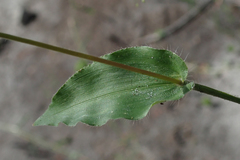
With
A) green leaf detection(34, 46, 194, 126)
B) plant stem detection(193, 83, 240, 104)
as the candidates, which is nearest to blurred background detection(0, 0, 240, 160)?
green leaf detection(34, 46, 194, 126)

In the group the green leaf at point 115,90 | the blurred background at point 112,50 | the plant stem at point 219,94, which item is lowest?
the plant stem at point 219,94

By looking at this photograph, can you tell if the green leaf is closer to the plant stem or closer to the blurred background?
the plant stem

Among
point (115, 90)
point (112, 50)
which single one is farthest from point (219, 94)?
point (112, 50)

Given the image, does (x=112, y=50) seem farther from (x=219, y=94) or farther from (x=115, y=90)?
(x=219, y=94)

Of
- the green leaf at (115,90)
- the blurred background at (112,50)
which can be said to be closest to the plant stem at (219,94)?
the green leaf at (115,90)

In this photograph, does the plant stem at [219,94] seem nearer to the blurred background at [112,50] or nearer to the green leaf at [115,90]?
the green leaf at [115,90]

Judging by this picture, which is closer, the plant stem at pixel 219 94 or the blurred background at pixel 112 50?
the plant stem at pixel 219 94

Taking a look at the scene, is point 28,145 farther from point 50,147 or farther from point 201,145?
point 201,145
